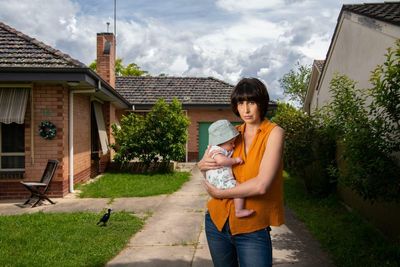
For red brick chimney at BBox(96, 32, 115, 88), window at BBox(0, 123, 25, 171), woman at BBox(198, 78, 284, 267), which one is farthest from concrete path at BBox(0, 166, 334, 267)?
red brick chimney at BBox(96, 32, 115, 88)

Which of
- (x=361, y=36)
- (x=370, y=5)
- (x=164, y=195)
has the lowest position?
(x=164, y=195)

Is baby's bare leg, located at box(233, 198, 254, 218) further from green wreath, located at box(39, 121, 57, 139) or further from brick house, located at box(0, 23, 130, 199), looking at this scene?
green wreath, located at box(39, 121, 57, 139)

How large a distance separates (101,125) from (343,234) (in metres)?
11.0

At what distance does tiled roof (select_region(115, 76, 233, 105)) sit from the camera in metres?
23.2

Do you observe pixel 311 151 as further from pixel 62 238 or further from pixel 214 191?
pixel 214 191

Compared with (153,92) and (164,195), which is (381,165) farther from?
(153,92)

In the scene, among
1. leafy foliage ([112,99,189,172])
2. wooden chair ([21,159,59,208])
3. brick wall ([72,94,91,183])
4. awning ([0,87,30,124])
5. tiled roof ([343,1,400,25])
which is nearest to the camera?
tiled roof ([343,1,400,25])

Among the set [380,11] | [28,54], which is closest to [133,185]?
[28,54]

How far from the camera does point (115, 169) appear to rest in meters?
17.2

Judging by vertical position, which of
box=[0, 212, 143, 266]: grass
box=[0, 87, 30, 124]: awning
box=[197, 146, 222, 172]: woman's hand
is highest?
box=[0, 87, 30, 124]: awning

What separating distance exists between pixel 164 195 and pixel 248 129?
8.78 m

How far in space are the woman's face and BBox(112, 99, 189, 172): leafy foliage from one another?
13.4 m

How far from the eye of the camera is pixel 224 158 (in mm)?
2637

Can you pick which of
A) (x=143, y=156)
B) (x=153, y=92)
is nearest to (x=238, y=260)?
(x=143, y=156)
